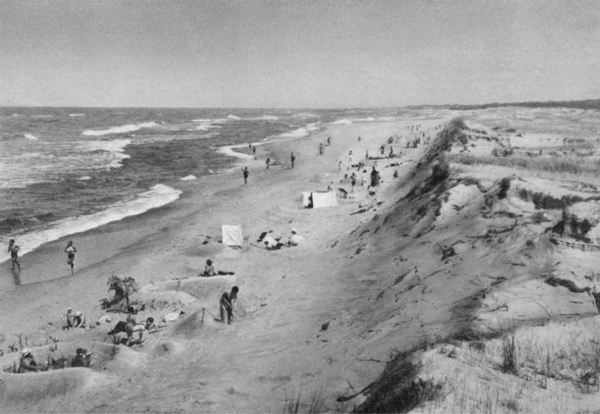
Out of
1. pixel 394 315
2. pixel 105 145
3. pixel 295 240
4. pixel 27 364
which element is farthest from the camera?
pixel 105 145

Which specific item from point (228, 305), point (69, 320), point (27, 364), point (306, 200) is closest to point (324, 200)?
point (306, 200)

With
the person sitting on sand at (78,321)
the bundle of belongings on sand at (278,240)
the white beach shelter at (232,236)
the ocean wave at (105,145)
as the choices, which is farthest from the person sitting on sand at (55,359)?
the ocean wave at (105,145)

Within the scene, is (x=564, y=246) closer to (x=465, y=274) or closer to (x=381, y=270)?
(x=465, y=274)

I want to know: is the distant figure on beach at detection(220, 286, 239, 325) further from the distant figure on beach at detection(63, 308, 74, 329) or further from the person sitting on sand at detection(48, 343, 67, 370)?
the distant figure on beach at detection(63, 308, 74, 329)

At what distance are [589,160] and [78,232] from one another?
78.8 ft

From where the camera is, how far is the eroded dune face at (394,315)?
5.91 meters

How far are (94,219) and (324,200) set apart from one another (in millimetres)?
13173

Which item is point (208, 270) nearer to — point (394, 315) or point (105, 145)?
Answer: point (394, 315)

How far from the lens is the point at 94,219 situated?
23.7 metres

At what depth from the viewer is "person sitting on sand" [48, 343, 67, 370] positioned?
32.6 feet

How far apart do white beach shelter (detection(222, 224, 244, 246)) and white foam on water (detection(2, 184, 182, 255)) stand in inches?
358

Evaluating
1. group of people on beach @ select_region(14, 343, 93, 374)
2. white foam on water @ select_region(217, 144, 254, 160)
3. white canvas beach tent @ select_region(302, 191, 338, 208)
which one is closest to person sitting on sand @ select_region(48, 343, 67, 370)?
group of people on beach @ select_region(14, 343, 93, 374)

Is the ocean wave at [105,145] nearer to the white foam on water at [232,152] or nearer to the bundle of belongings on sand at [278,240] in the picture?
the white foam on water at [232,152]

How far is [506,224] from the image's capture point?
10.7m
